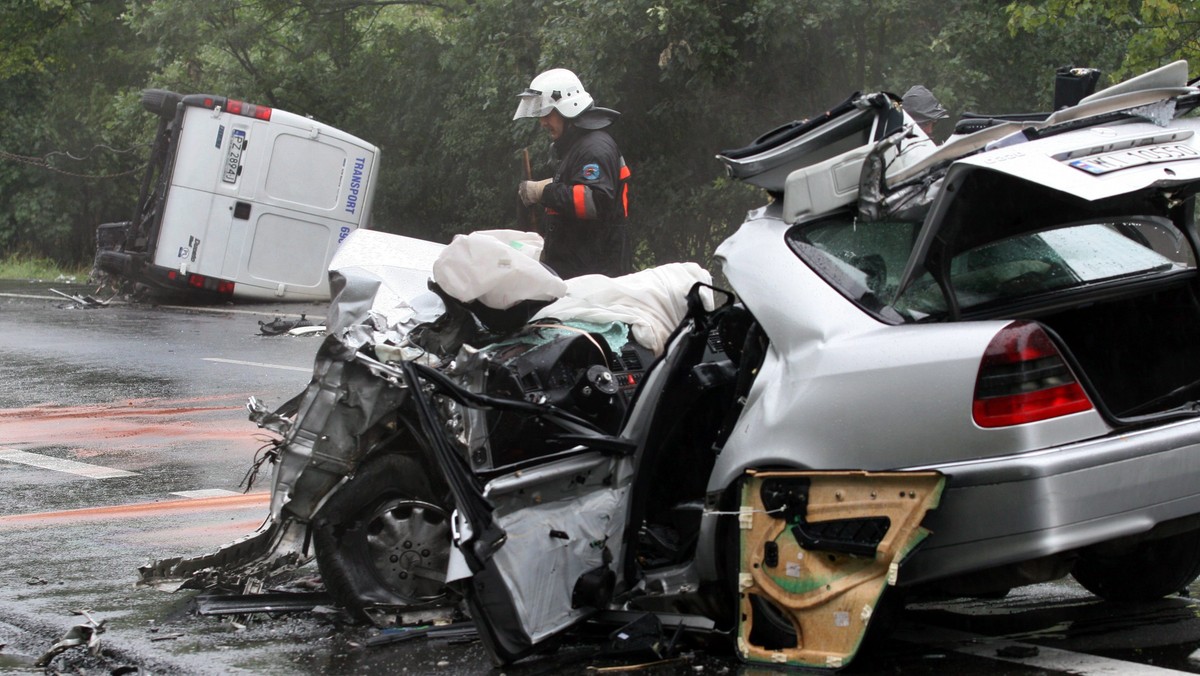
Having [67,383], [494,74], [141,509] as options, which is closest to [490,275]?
[141,509]

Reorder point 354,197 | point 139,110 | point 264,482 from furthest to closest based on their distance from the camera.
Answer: point 139,110 < point 354,197 < point 264,482

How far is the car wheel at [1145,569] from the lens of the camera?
185 inches

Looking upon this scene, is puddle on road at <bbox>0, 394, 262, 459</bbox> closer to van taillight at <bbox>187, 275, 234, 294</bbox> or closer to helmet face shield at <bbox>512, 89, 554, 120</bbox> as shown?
helmet face shield at <bbox>512, 89, 554, 120</bbox>

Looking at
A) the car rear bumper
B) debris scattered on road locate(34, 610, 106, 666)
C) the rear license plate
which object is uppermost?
the rear license plate

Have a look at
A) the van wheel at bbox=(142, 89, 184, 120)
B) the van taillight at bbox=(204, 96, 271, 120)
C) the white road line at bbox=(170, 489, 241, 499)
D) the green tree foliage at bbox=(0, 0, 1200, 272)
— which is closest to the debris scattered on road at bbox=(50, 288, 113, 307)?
the van wheel at bbox=(142, 89, 184, 120)

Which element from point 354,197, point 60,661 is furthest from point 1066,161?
point 354,197

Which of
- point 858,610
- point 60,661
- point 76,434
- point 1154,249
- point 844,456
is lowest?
point 76,434

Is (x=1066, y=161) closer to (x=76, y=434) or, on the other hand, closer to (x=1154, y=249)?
(x=1154, y=249)

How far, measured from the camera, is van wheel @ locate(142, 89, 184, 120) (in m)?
18.8

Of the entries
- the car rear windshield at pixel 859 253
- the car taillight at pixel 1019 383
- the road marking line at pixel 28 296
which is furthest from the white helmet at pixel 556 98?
the road marking line at pixel 28 296

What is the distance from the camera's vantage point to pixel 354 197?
19.3 metres

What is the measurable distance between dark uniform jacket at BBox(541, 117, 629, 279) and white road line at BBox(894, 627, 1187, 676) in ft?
12.3

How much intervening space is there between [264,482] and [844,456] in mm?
4755

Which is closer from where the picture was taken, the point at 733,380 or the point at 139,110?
the point at 733,380
